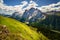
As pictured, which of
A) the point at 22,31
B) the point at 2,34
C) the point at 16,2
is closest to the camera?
the point at 2,34

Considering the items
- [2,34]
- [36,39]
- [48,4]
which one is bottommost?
[36,39]

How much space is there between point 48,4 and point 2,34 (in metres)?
16.9

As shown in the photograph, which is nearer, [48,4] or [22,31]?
→ [22,31]

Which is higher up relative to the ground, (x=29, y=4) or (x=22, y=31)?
(x=29, y=4)

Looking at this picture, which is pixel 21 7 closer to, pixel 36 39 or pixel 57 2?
pixel 57 2

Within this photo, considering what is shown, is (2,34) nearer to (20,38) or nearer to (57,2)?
(20,38)

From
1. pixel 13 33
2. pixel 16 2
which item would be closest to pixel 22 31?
pixel 13 33

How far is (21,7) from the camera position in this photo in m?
40.0

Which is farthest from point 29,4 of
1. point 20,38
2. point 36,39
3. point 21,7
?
point 20,38

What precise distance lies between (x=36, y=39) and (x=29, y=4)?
12645 mm

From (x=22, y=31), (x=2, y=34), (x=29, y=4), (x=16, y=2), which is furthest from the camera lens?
(x=29, y=4)

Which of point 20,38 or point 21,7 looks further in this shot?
point 21,7

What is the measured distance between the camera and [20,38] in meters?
26.5

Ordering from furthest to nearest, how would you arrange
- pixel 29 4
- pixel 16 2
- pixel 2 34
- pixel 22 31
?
pixel 29 4, pixel 16 2, pixel 22 31, pixel 2 34
